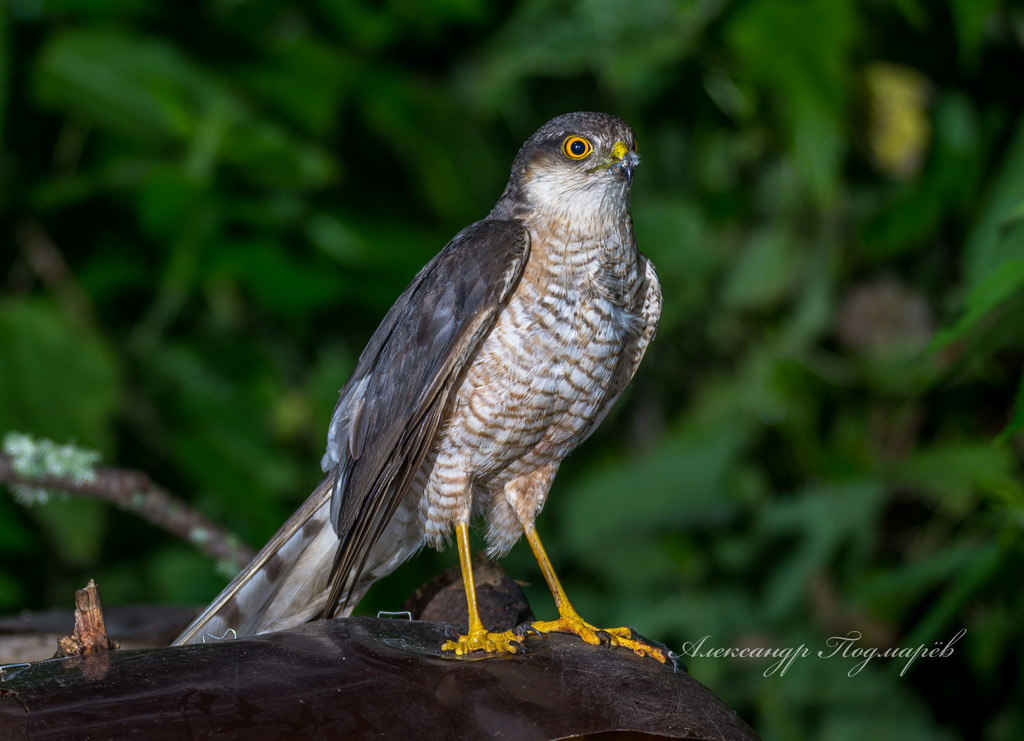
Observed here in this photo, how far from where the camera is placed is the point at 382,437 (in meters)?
2.21

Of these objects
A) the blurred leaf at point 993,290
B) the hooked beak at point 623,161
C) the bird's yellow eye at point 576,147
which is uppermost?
the bird's yellow eye at point 576,147

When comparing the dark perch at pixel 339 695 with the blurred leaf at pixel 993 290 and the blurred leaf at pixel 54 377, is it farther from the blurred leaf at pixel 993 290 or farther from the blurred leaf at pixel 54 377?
the blurred leaf at pixel 54 377

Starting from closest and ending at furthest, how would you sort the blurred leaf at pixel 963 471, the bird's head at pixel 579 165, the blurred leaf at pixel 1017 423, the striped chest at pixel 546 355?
the blurred leaf at pixel 1017 423 < the striped chest at pixel 546 355 < the bird's head at pixel 579 165 < the blurred leaf at pixel 963 471

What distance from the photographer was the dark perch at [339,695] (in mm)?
1443

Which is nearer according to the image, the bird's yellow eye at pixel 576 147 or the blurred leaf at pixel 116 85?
the bird's yellow eye at pixel 576 147

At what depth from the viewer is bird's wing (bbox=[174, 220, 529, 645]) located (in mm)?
2154

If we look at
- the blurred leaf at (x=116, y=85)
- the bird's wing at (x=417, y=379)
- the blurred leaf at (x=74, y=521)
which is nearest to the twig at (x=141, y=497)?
the bird's wing at (x=417, y=379)

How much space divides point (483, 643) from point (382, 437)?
0.51 metres

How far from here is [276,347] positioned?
4.96 metres

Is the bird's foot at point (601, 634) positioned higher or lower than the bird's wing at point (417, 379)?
lower

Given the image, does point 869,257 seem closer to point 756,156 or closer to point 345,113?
point 756,156

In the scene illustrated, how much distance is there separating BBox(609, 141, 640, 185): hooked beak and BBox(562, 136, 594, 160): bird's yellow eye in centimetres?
6

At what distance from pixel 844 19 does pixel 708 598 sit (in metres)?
2.46

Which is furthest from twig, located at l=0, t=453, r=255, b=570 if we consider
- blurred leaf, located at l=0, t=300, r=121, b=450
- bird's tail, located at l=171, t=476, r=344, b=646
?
blurred leaf, located at l=0, t=300, r=121, b=450
